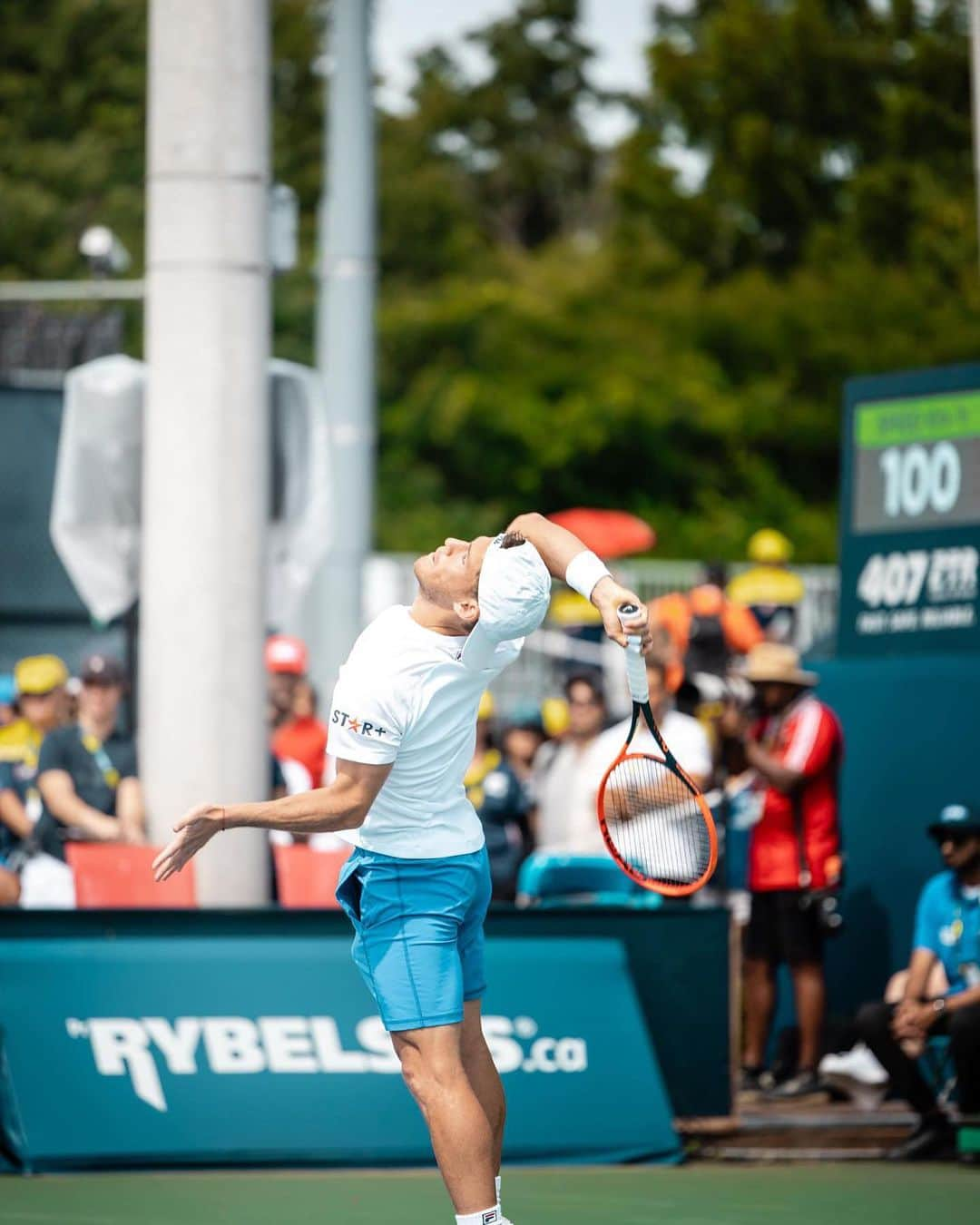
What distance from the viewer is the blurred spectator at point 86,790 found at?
9.16 meters

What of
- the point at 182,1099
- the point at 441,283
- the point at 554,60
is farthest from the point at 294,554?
the point at 554,60

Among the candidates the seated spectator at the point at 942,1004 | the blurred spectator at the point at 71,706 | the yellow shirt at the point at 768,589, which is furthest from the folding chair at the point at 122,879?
the yellow shirt at the point at 768,589

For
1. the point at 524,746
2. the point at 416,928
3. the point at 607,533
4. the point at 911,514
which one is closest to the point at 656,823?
the point at 416,928

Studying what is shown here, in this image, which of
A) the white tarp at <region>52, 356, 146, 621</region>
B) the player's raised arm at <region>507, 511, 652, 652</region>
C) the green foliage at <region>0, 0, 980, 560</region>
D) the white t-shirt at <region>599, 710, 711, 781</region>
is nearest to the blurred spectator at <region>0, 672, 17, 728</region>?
the white tarp at <region>52, 356, 146, 621</region>

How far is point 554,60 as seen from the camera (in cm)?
4934

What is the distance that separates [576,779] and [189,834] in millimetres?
4879

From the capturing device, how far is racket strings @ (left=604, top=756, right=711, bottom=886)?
6.43m

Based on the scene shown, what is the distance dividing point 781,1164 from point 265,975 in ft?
6.70

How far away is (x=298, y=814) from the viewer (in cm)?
589

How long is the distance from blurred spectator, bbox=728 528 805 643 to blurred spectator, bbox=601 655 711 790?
369 cm

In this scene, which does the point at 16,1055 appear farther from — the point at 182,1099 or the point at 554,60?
the point at 554,60

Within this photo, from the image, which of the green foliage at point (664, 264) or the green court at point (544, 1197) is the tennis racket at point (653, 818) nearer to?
the green court at point (544, 1197)

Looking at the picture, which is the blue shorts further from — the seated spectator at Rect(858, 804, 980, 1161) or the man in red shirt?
the man in red shirt

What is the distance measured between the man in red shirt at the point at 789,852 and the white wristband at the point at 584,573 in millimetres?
4175
